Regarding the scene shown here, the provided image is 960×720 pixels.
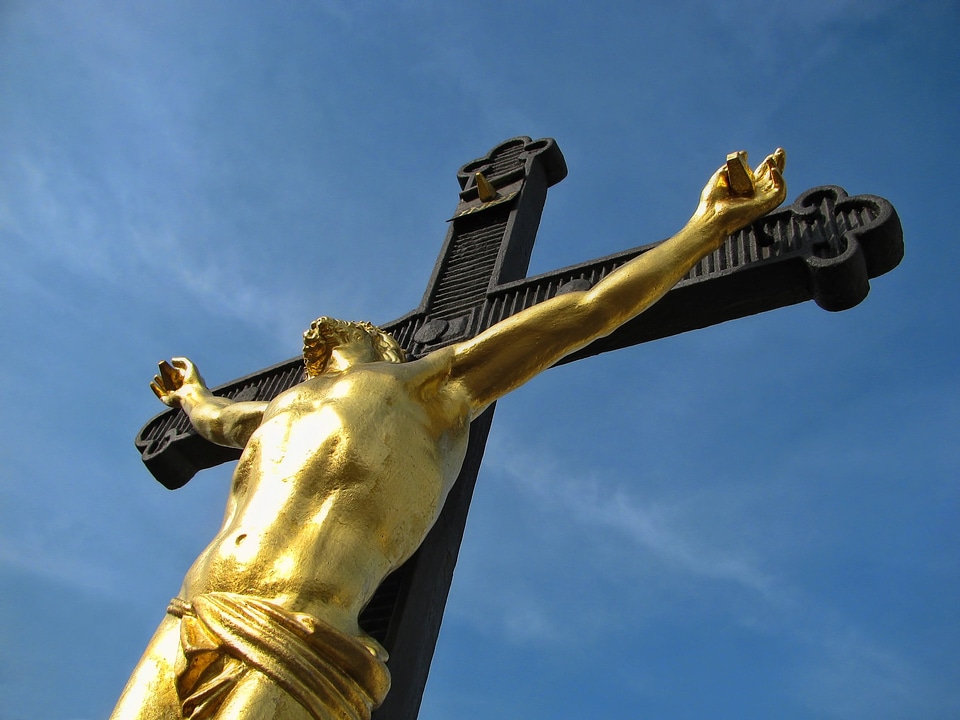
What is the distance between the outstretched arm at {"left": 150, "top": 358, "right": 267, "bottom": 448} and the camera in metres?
3.85

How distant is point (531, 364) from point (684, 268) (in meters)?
0.69

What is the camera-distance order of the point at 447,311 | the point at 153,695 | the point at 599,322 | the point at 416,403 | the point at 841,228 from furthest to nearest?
the point at 447,311 < the point at 841,228 < the point at 599,322 < the point at 416,403 < the point at 153,695

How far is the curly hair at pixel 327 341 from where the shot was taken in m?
3.65

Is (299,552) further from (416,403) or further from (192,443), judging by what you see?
(192,443)

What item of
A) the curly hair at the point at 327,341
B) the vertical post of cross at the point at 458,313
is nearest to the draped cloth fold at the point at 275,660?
the vertical post of cross at the point at 458,313

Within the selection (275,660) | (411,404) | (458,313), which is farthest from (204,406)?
(275,660)

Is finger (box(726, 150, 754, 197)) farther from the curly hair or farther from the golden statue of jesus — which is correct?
the curly hair

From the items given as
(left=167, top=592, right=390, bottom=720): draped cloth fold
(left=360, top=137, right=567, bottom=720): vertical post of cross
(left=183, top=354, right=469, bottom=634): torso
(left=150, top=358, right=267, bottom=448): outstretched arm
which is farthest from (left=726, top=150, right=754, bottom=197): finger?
(left=167, top=592, right=390, bottom=720): draped cloth fold

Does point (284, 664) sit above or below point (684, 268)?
below

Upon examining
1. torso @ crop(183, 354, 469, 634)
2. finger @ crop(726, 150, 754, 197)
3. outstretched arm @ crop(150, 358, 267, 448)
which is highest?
finger @ crop(726, 150, 754, 197)

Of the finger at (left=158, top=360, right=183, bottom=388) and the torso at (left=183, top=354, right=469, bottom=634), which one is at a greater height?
the finger at (left=158, top=360, right=183, bottom=388)

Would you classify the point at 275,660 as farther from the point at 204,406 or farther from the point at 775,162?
the point at 775,162

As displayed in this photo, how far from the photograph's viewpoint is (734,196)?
12.1ft

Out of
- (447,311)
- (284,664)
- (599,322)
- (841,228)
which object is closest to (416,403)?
(599,322)
